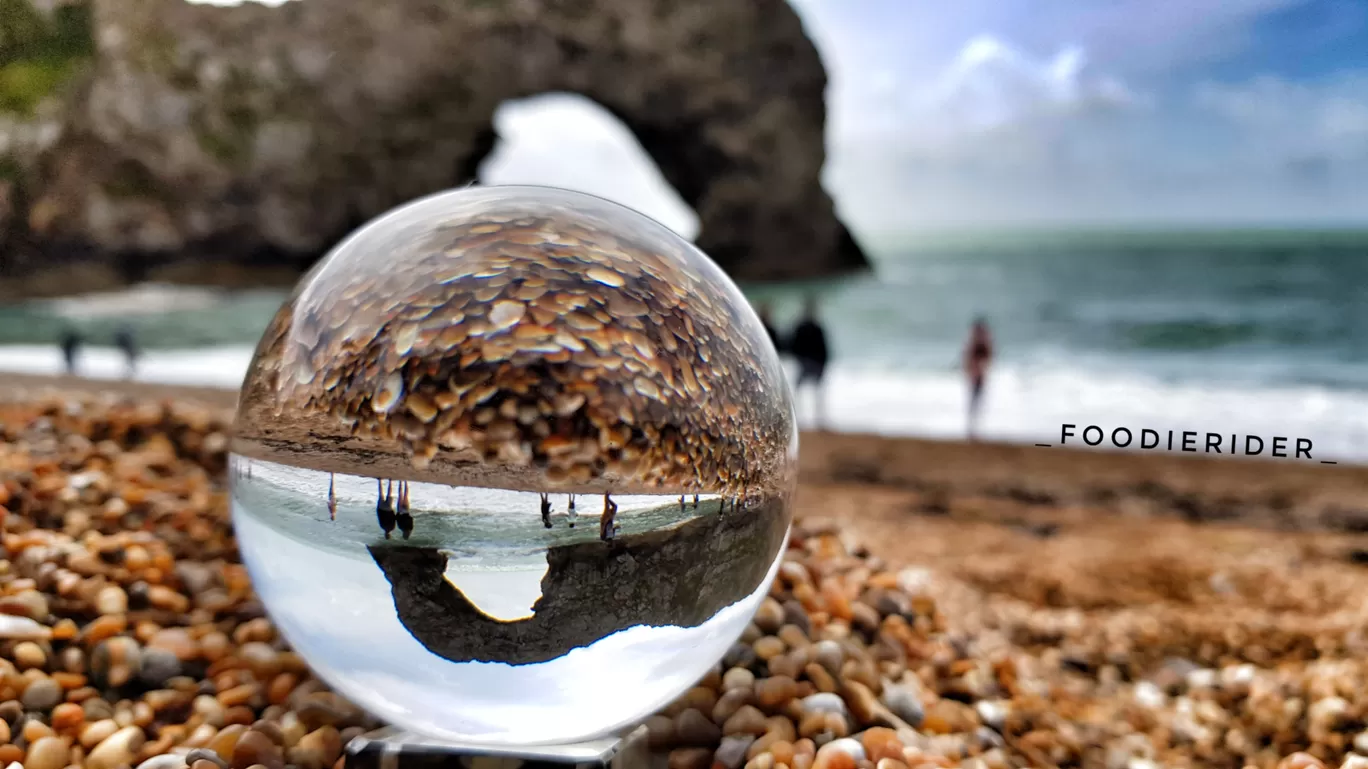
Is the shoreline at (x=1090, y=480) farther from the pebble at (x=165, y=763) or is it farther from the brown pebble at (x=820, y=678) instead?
the pebble at (x=165, y=763)

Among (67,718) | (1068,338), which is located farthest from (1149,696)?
(1068,338)

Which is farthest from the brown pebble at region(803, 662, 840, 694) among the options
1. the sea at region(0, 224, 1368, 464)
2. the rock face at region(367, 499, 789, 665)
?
the sea at region(0, 224, 1368, 464)

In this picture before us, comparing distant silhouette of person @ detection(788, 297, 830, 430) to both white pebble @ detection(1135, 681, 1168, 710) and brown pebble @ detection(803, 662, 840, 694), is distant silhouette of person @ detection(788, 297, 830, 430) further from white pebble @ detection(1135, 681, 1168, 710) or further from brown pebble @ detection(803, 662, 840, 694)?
brown pebble @ detection(803, 662, 840, 694)

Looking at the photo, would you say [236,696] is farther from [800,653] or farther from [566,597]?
[800,653]

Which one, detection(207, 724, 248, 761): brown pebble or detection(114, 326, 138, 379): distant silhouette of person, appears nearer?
detection(207, 724, 248, 761): brown pebble

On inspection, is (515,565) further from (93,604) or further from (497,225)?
(93,604)

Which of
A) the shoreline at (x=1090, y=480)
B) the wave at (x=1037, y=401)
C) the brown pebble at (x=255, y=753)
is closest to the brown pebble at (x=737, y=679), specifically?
the brown pebble at (x=255, y=753)

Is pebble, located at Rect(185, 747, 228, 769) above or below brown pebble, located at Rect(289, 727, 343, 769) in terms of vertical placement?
below
